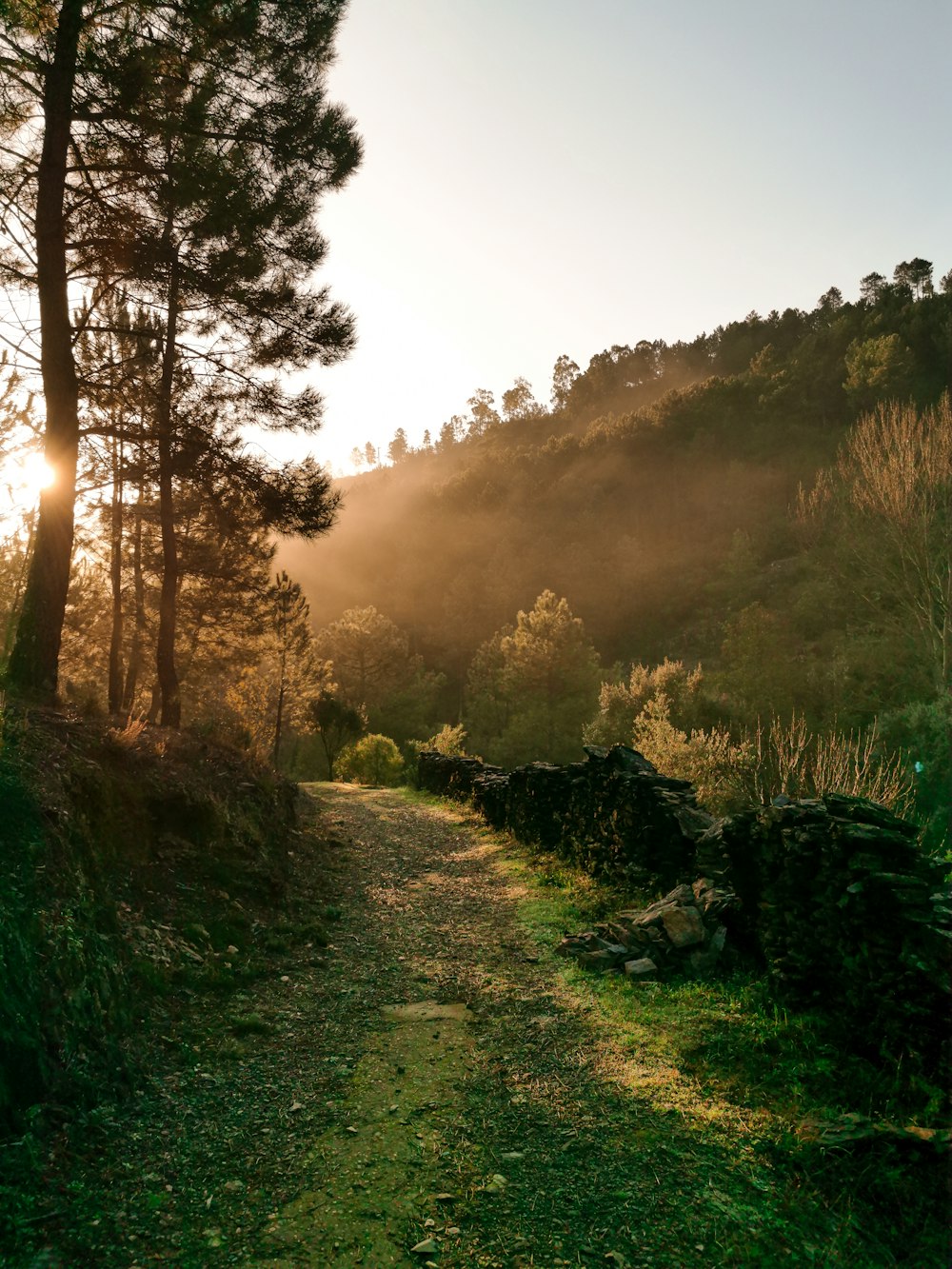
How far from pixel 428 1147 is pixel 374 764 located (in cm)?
3103

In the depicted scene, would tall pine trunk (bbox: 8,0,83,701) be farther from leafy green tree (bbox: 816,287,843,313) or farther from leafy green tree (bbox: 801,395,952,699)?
leafy green tree (bbox: 816,287,843,313)

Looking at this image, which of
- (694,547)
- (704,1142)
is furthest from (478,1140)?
(694,547)

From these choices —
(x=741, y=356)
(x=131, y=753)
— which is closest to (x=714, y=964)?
(x=131, y=753)

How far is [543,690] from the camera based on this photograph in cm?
4450

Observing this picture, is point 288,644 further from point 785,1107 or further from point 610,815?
point 785,1107

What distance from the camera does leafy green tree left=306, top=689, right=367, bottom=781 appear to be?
36.4 meters

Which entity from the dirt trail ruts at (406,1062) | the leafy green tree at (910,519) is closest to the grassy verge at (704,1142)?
the dirt trail ruts at (406,1062)

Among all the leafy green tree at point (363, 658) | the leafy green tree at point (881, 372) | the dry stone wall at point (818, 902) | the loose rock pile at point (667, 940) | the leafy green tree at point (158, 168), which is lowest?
the loose rock pile at point (667, 940)

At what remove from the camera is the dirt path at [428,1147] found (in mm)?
3232

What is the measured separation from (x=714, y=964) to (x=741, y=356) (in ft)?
338

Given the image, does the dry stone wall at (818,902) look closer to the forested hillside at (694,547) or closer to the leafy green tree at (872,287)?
the forested hillside at (694,547)

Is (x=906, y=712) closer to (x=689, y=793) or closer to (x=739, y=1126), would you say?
(x=689, y=793)

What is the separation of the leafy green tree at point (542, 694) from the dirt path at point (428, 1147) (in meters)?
34.2

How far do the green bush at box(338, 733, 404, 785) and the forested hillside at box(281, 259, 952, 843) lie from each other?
9619 millimetres
